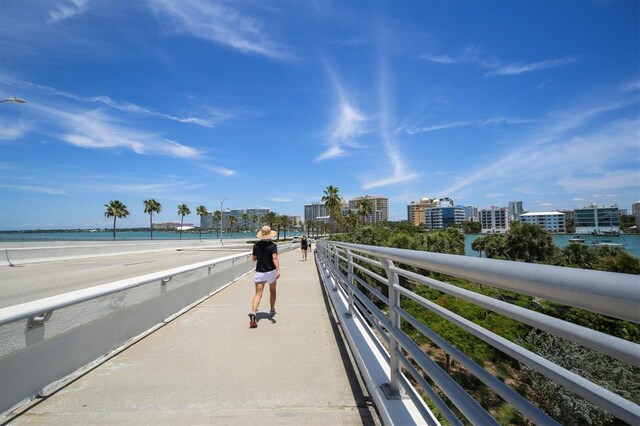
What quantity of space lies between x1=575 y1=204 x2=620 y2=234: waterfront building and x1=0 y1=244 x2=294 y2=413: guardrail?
14416cm

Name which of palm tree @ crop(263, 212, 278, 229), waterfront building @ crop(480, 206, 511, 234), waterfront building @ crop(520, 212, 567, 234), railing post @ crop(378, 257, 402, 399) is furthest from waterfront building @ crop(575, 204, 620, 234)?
railing post @ crop(378, 257, 402, 399)

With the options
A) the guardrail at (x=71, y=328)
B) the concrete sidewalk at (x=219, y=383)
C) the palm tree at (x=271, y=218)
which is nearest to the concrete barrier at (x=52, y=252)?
the guardrail at (x=71, y=328)

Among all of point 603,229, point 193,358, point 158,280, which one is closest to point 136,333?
point 158,280

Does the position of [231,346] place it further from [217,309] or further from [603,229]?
[603,229]

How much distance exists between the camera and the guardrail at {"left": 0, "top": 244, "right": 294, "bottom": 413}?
3.09 metres

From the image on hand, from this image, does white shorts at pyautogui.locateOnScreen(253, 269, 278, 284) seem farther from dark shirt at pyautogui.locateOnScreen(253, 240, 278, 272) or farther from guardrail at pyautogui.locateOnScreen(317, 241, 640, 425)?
guardrail at pyautogui.locateOnScreen(317, 241, 640, 425)

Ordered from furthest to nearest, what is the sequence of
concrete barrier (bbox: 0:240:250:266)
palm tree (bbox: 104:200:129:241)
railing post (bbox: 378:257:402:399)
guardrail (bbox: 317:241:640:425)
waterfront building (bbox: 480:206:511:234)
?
1. waterfront building (bbox: 480:206:511:234)
2. palm tree (bbox: 104:200:129:241)
3. concrete barrier (bbox: 0:240:250:266)
4. railing post (bbox: 378:257:402:399)
5. guardrail (bbox: 317:241:640:425)

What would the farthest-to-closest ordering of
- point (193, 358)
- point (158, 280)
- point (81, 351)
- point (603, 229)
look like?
1. point (603, 229)
2. point (158, 280)
3. point (193, 358)
4. point (81, 351)

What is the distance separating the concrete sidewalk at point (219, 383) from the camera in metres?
3.11

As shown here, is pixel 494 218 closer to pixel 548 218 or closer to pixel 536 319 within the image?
pixel 548 218

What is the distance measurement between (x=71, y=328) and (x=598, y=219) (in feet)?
484

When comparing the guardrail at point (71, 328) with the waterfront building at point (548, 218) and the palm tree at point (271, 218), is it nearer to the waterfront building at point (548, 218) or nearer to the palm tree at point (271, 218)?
the palm tree at point (271, 218)

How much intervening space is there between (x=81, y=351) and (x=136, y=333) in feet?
4.21

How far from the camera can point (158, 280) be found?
6008 millimetres
